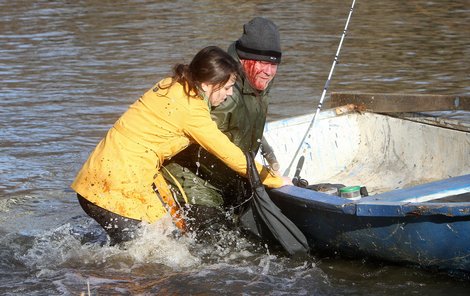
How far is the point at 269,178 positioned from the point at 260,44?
2.88ft

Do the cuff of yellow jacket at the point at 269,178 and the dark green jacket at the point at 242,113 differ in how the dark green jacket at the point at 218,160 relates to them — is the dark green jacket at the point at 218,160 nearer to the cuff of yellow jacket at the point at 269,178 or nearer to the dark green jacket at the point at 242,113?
the dark green jacket at the point at 242,113

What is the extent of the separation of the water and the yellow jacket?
1.13ft

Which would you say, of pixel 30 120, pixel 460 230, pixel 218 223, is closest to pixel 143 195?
pixel 218 223

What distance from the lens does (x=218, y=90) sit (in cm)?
597

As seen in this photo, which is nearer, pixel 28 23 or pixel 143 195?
pixel 143 195

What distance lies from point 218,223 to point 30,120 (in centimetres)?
520

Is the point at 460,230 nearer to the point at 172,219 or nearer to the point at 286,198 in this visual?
the point at 286,198

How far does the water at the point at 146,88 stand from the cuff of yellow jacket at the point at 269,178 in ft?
2.05

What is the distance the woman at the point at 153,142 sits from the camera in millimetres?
5949

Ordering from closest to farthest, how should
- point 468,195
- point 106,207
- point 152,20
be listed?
point 106,207
point 468,195
point 152,20

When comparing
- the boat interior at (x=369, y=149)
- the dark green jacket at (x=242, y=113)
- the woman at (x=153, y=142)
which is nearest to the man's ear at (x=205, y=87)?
→ the woman at (x=153, y=142)

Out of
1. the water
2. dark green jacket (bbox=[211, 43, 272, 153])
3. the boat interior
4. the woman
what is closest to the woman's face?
the woman

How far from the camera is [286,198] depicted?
20.8ft

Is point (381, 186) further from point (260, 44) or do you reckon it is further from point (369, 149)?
point (260, 44)
